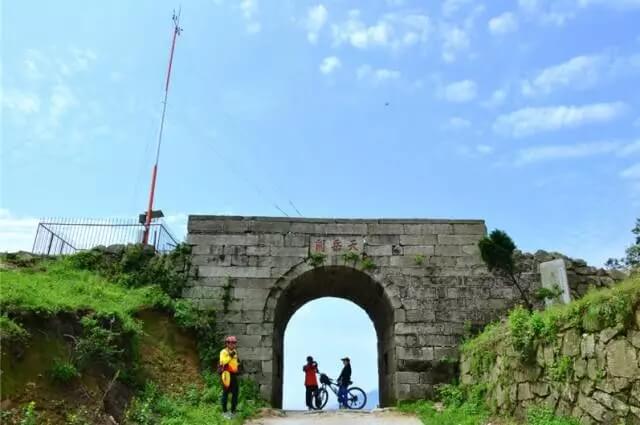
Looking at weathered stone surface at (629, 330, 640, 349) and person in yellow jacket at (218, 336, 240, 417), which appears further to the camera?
person in yellow jacket at (218, 336, 240, 417)

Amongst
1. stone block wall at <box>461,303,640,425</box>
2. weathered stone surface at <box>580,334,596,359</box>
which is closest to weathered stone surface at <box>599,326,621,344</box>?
stone block wall at <box>461,303,640,425</box>

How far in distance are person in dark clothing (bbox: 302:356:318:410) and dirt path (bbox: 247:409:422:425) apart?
7.92 feet

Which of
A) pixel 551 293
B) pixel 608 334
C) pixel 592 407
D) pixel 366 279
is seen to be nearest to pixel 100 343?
pixel 366 279

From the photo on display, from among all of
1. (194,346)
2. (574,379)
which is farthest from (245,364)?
Result: (574,379)

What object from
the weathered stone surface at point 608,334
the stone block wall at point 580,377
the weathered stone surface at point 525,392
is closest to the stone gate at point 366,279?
the stone block wall at point 580,377

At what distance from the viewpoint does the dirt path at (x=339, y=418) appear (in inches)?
362

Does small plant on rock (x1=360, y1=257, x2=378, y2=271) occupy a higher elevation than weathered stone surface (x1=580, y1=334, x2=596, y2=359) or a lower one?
higher

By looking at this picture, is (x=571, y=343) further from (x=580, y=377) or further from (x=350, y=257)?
(x=350, y=257)

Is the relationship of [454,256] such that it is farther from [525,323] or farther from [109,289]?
[109,289]

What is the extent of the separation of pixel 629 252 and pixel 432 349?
14.6 meters

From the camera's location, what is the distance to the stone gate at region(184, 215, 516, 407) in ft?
36.7

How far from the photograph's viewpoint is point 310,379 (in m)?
13.1

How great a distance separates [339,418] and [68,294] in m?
5.45

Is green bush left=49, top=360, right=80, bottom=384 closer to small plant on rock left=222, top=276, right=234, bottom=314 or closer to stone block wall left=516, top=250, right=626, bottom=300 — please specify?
small plant on rock left=222, top=276, right=234, bottom=314
